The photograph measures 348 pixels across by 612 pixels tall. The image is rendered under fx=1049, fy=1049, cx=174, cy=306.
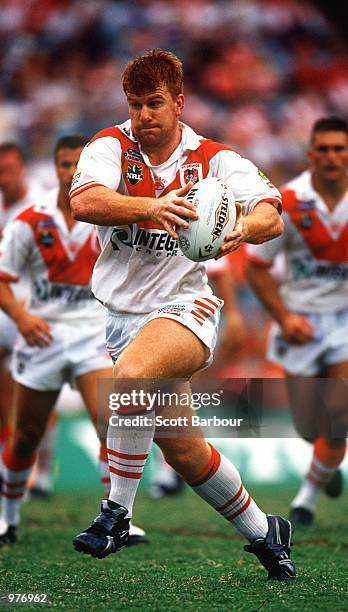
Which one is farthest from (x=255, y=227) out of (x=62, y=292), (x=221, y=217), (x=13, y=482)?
(x=13, y=482)

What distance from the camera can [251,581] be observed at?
16.2 ft

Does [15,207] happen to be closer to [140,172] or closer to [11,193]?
[11,193]

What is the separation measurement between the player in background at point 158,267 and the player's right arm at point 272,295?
97.7 inches

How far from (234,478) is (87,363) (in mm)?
2136

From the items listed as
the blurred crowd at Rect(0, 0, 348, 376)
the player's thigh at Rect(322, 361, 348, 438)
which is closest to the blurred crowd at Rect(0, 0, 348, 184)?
the blurred crowd at Rect(0, 0, 348, 376)

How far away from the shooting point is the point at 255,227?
465 centimetres

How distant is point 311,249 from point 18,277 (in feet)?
7.00

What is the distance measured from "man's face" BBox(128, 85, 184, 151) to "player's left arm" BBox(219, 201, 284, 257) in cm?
49

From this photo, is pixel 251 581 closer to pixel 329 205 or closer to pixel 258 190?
pixel 258 190

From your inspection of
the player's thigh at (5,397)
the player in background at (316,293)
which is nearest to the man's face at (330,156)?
the player in background at (316,293)

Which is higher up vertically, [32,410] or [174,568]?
[32,410]

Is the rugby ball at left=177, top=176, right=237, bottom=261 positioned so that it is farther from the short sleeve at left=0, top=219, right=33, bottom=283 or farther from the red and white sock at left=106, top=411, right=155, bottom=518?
the short sleeve at left=0, top=219, right=33, bottom=283

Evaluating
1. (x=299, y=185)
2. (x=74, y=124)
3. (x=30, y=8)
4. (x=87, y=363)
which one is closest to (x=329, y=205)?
(x=299, y=185)

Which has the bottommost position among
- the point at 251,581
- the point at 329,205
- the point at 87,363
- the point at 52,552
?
the point at 52,552
